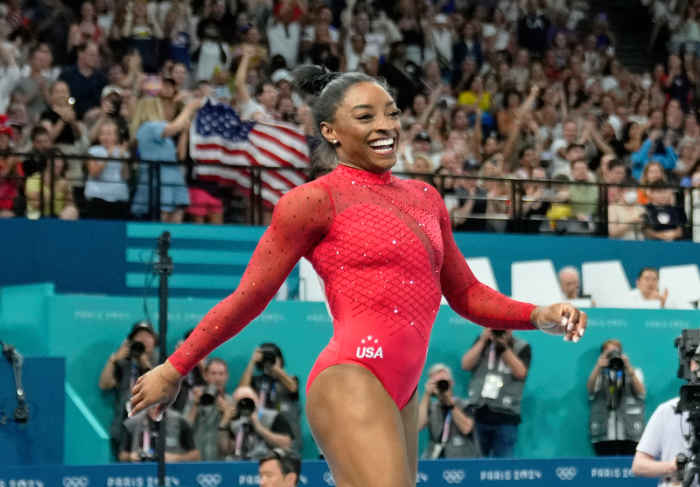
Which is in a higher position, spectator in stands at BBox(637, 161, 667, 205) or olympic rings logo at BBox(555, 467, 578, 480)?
spectator in stands at BBox(637, 161, 667, 205)

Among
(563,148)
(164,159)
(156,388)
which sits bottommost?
(156,388)

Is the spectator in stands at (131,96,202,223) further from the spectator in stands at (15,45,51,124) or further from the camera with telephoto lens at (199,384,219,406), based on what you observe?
the camera with telephoto lens at (199,384,219,406)

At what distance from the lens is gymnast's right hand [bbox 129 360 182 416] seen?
3.43 meters

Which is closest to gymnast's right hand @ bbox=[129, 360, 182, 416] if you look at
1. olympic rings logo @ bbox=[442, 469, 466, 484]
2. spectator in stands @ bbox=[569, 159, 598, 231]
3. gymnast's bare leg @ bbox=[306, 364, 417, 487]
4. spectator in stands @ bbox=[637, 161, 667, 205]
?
gymnast's bare leg @ bbox=[306, 364, 417, 487]

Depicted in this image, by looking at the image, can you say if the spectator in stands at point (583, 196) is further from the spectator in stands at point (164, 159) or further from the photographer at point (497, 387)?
the spectator in stands at point (164, 159)

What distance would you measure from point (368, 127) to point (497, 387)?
613cm

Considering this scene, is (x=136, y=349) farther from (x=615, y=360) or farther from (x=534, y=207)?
(x=534, y=207)

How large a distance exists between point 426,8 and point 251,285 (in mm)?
11392

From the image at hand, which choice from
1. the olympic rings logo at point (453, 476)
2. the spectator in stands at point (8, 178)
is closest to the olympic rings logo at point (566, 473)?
the olympic rings logo at point (453, 476)

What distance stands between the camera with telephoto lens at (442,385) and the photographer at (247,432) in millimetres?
1103

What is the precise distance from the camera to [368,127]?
3.68 metres

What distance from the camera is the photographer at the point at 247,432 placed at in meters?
8.61

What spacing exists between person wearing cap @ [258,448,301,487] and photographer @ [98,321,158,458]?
2.19 m

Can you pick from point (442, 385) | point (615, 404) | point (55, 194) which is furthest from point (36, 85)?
point (615, 404)
